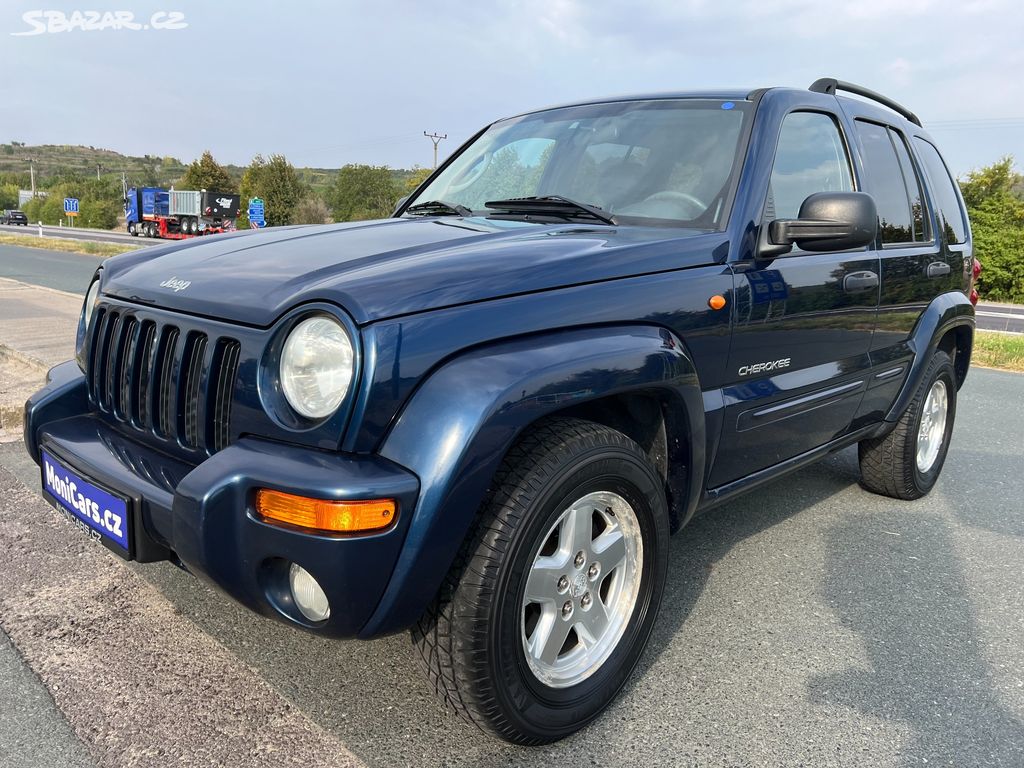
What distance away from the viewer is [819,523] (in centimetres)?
377

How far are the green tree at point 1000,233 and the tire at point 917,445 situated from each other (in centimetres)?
2227

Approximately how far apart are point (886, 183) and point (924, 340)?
2.51 feet

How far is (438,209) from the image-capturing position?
127 inches

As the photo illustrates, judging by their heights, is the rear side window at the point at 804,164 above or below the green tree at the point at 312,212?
below

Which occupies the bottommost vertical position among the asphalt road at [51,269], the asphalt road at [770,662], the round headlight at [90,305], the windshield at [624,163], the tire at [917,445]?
the asphalt road at [770,662]

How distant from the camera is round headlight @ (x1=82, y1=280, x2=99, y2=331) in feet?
8.52

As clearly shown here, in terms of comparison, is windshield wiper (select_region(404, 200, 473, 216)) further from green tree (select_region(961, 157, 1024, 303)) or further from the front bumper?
green tree (select_region(961, 157, 1024, 303))

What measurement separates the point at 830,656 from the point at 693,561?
0.76 metres

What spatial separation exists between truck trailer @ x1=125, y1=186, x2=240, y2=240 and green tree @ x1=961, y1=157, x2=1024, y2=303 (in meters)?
35.9

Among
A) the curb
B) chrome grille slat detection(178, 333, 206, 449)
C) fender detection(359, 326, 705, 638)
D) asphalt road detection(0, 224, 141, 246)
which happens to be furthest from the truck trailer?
fender detection(359, 326, 705, 638)

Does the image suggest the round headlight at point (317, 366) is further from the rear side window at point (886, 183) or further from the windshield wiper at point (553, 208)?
the rear side window at point (886, 183)

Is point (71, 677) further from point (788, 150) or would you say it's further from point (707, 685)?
point (788, 150)

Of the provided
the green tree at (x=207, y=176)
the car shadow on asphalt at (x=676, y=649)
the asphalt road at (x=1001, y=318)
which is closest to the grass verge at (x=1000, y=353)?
the asphalt road at (x=1001, y=318)

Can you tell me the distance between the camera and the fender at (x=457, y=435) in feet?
5.57
